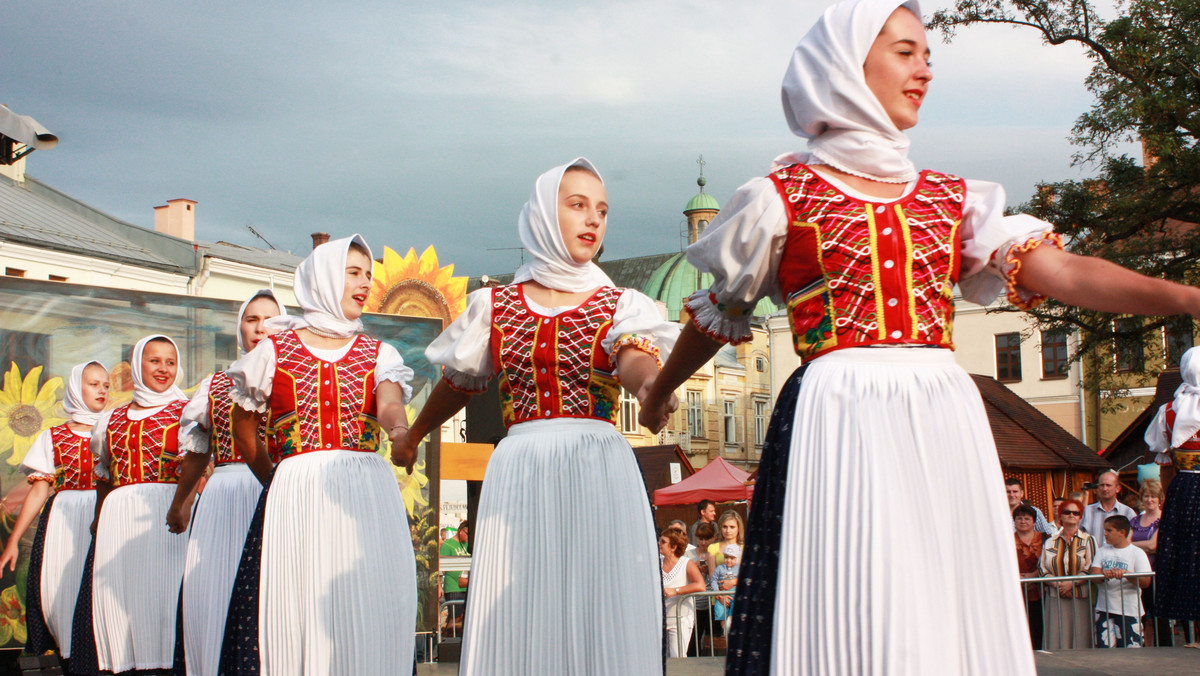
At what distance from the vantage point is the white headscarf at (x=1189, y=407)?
831 centimetres

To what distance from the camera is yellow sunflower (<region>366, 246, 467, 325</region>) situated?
739 inches

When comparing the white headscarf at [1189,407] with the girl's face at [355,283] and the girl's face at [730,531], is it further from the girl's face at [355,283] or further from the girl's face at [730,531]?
the girl's face at [355,283]

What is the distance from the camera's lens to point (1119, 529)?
1009cm

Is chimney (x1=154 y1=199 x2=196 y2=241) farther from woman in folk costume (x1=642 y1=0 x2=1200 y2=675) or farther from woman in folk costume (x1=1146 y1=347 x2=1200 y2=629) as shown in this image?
woman in folk costume (x1=642 y1=0 x2=1200 y2=675)

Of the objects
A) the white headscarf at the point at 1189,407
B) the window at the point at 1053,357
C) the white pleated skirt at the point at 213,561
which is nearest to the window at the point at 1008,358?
the window at the point at 1053,357

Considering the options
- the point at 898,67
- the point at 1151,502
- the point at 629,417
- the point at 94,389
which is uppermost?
the point at 629,417

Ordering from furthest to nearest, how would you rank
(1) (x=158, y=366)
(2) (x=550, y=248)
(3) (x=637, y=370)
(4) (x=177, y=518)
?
(1) (x=158, y=366) → (4) (x=177, y=518) → (2) (x=550, y=248) → (3) (x=637, y=370)

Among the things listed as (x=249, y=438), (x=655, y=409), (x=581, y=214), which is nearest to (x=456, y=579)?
(x=249, y=438)

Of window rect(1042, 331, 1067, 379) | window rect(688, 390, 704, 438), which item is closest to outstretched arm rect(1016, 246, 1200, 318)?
window rect(1042, 331, 1067, 379)

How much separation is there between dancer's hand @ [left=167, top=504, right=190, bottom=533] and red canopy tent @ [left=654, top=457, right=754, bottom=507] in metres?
15.2

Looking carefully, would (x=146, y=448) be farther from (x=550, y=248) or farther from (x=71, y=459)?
(x=550, y=248)

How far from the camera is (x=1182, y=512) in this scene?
8.45 meters

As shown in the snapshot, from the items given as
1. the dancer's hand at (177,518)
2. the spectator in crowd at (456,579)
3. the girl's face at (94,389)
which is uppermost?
the girl's face at (94,389)

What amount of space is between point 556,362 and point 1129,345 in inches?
744
